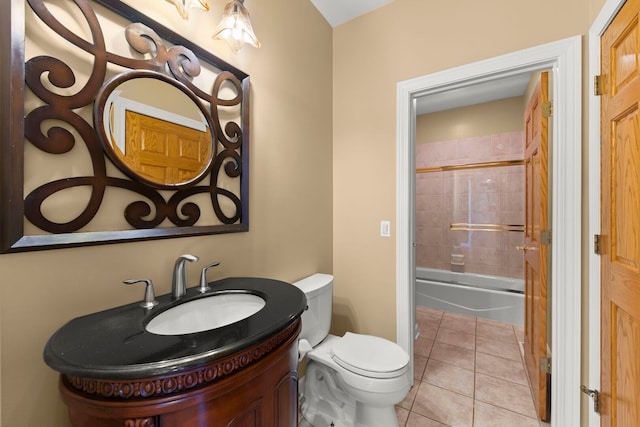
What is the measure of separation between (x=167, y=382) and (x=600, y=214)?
1788 millimetres

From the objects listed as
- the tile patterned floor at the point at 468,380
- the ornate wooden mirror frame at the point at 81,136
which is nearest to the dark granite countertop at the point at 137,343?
the ornate wooden mirror frame at the point at 81,136

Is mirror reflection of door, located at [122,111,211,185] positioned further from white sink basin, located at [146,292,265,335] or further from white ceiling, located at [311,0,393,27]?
white ceiling, located at [311,0,393,27]

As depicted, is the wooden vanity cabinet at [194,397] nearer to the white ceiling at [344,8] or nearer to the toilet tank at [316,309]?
the toilet tank at [316,309]

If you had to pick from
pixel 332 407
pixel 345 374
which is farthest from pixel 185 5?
pixel 332 407

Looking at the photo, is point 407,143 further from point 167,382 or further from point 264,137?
point 167,382

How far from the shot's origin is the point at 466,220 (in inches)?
139

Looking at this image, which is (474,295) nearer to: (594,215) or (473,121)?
(594,215)

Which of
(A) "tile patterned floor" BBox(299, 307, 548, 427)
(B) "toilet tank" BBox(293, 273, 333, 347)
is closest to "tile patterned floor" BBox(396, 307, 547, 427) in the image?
(A) "tile patterned floor" BBox(299, 307, 548, 427)

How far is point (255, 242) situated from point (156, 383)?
902 millimetres

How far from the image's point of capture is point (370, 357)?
4.69ft

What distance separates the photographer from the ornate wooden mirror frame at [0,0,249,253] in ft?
2.25

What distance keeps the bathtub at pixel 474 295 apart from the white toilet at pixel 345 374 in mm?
1969

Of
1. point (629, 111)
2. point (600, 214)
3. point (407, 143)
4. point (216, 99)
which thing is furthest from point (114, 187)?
point (600, 214)

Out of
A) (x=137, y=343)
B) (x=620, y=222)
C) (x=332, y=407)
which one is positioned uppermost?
(x=620, y=222)
